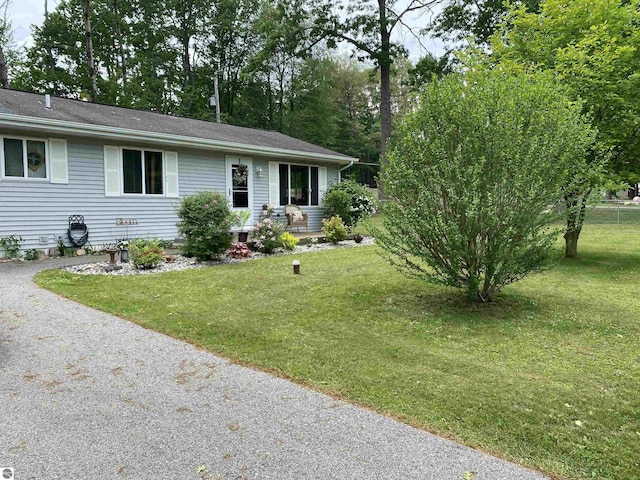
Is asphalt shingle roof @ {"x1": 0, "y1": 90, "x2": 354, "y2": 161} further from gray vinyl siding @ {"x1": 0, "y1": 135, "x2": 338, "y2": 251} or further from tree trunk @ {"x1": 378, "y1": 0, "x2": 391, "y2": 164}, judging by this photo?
tree trunk @ {"x1": 378, "y1": 0, "x2": 391, "y2": 164}

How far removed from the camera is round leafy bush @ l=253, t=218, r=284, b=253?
9398 mm

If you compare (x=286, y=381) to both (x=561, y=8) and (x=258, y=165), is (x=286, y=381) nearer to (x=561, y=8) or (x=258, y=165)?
(x=561, y=8)

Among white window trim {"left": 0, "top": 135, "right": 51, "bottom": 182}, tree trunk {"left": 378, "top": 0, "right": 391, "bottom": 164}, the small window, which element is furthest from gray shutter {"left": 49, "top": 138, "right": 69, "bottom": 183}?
tree trunk {"left": 378, "top": 0, "right": 391, "bottom": 164}

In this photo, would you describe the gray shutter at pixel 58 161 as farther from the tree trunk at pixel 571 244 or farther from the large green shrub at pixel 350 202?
the tree trunk at pixel 571 244

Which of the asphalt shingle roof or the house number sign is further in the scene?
the house number sign

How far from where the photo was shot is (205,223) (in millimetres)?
7973

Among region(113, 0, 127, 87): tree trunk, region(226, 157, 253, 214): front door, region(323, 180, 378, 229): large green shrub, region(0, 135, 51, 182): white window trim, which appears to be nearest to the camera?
region(0, 135, 51, 182): white window trim

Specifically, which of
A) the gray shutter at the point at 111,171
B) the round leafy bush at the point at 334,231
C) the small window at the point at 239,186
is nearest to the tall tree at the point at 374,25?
the small window at the point at 239,186

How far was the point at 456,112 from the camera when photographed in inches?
180

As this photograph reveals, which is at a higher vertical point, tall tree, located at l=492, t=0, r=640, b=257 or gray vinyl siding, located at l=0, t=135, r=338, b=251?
tall tree, located at l=492, t=0, r=640, b=257

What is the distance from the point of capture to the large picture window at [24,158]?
819 cm

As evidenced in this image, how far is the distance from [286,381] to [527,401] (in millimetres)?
1609

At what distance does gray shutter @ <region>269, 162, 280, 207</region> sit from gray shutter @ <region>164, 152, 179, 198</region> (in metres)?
3.10

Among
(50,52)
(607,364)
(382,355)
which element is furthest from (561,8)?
(50,52)
